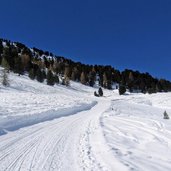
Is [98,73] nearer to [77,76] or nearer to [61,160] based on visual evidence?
[77,76]

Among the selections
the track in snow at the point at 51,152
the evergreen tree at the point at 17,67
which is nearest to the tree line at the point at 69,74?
the evergreen tree at the point at 17,67

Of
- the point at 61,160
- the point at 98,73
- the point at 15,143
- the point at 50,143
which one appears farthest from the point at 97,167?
the point at 98,73

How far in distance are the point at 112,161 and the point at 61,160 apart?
5.10ft

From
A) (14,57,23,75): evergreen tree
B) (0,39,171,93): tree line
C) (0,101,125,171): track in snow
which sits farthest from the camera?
(0,39,171,93): tree line

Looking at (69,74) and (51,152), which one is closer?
(51,152)

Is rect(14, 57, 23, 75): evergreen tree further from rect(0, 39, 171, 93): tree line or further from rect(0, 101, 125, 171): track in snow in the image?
rect(0, 101, 125, 171): track in snow

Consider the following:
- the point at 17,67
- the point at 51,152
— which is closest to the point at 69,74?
the point at 17,67

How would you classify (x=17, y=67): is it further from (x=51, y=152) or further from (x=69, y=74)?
(x=51, y=152)

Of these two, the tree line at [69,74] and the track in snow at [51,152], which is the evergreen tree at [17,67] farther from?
the track in snow at [51,152]

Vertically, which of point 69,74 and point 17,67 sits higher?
point 69,74

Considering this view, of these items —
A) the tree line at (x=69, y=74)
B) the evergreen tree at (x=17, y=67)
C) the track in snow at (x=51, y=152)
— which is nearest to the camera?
the track in snow at (x=51, y=152)

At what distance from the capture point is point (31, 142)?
34.6 feet

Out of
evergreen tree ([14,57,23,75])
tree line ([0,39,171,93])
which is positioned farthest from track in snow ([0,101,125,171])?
evergreen tree ([14,57,23,75])

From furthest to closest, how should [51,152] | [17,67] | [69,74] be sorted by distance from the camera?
[69,74] → [17,67] → [51,152]
